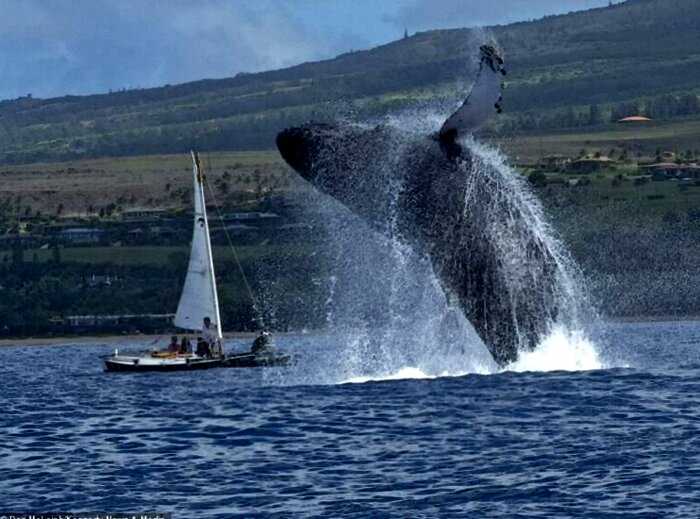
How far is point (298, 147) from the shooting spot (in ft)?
101

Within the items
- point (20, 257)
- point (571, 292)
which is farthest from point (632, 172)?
point (571, 292)

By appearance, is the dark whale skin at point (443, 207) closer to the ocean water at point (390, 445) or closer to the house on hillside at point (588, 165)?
the ocean water at point (390, 445)

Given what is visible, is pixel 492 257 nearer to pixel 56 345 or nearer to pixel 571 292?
pixel 571 292

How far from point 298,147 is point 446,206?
8.59ft

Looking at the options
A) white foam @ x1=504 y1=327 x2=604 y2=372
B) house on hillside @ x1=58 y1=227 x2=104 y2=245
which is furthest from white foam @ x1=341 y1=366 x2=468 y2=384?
house on hillside @ x1=58 y1=227 x2=104 y2=245

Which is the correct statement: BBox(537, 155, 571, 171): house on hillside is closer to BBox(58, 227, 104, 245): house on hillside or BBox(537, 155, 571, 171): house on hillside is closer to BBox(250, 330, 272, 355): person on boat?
BBox(58, 227, 104, 245): house on hillside

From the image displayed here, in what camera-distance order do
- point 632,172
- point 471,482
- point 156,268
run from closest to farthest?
point 471,482, point 156,268, point 632,172

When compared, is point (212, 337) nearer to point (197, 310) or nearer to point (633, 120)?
point (197, 310)

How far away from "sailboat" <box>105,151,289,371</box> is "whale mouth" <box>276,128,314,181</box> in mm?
26175

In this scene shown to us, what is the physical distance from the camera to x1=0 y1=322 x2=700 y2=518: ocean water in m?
23.4

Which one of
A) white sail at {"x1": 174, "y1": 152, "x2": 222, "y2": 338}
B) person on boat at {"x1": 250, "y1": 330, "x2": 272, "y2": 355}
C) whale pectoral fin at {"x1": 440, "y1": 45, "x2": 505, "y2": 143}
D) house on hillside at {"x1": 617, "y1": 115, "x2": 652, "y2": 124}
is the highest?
house on hillside at {"x1": 617, "y1": 115, "x2": 652, "y2": 124}

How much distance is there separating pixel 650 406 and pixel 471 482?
7658mm

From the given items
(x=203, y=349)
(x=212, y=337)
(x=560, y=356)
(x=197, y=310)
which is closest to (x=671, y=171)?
(x=197, y=310)

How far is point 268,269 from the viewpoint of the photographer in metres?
106
